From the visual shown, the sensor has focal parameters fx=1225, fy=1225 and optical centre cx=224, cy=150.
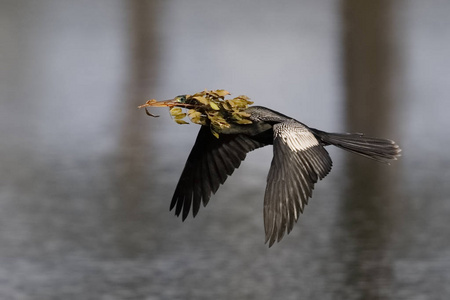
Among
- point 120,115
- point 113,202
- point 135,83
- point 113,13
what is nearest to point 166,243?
point 113,202

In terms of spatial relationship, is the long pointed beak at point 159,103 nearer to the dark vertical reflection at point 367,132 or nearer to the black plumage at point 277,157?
the black plumage at point 277,157

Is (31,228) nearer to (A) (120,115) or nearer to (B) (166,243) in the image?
(B) (166,243)

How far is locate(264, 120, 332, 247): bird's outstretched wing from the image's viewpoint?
18.8ft

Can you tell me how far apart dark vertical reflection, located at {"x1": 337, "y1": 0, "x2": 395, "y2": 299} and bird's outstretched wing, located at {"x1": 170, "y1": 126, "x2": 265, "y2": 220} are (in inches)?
105

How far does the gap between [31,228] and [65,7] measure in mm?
10721

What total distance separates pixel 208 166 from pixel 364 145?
865 millimetres

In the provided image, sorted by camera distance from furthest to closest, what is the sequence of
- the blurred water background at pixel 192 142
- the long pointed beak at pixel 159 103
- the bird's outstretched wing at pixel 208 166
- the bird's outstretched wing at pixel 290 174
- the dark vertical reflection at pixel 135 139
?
the dark vertical reflection at pixel 135 139, the blurred water background at pixel 192 142, the bird's outstretched wing at pixel 208 166, the long pointed beak at pixel 159 103, the bird's outstretched wing at pixel 290 174

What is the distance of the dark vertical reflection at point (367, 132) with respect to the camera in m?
9.59

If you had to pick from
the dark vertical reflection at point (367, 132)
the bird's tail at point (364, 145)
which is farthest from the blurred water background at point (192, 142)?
the bird's tail at point (364, 145)

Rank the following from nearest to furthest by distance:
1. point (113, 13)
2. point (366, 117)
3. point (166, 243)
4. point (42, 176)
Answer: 1. point (166, 243)
2. point (42, 176)
3. point (366, 117)
4. point (113, 13)

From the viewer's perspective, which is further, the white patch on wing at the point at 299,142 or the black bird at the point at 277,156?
the white patch on wing at the point at 299,142

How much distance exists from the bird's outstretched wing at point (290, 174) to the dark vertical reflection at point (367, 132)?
125 inches

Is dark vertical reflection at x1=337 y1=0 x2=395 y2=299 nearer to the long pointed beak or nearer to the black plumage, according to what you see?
the black plumage

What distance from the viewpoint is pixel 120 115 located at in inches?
557
